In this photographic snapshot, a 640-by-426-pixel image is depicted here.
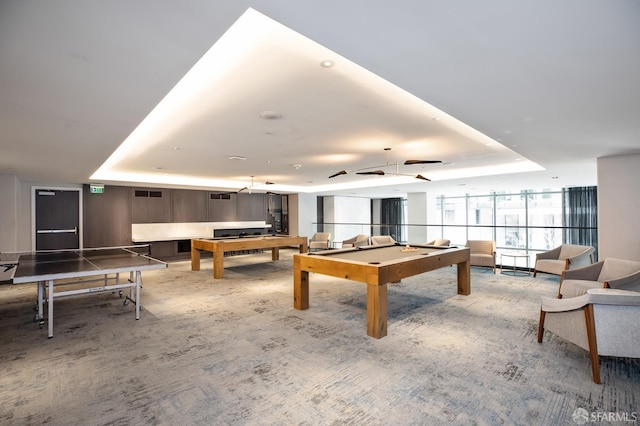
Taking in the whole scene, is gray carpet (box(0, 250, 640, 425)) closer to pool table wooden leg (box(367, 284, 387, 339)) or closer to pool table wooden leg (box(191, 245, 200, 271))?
pool table wooden leg (box(367, 284, 387, 339))

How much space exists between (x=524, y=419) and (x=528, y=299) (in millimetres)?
3276

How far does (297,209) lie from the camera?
12.3 m

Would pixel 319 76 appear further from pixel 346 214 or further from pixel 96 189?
pixel 346 214

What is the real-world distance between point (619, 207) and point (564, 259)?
4.18 ft

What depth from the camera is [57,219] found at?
786cm

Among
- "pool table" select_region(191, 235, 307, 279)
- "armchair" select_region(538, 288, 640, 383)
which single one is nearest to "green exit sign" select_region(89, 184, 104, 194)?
"pool table" select_region(191, 235, 307, 279)

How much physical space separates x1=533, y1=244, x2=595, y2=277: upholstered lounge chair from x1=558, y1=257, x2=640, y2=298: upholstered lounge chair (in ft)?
4.65

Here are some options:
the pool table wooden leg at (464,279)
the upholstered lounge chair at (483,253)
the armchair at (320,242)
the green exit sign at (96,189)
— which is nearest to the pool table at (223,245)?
the armchair at (320,242)

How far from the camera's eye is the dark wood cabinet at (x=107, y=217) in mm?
8250

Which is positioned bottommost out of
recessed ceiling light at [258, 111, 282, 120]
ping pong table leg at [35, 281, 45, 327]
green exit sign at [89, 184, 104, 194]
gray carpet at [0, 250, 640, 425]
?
gray carpet at [0, 250, 640, 425]

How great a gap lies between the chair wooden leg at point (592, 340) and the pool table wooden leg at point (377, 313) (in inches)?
66.3

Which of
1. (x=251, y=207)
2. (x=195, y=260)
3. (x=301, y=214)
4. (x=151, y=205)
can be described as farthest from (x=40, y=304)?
(x=301, y=214)

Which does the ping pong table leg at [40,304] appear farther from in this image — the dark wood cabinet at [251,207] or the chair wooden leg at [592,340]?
the dark wood cabinet at [251,207]

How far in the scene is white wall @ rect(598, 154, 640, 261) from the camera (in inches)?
189
